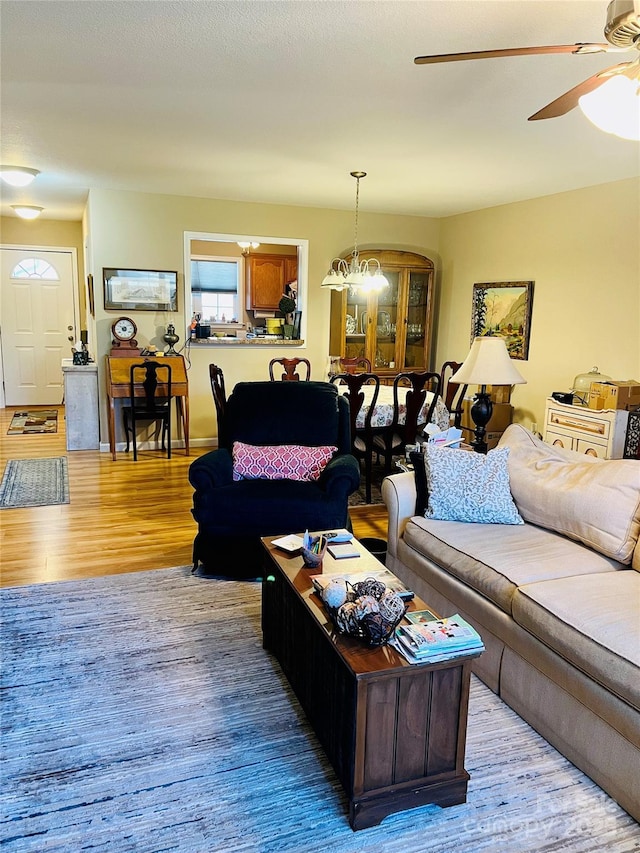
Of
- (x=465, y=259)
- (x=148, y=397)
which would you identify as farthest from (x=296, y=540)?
(x=465, y=259)

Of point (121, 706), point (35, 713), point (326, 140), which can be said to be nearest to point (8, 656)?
point (35, 713)

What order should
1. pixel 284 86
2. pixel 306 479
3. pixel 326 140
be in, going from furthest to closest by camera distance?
pixel 326 140
pixel 306 479
pixel 284 86

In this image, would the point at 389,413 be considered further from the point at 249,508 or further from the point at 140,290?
the point at 140,290

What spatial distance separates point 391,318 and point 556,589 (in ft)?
16.5

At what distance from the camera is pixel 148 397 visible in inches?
223

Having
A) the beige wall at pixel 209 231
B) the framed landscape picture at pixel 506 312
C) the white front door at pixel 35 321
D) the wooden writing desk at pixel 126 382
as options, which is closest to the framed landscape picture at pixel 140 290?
the beige wall at pixel 209 231

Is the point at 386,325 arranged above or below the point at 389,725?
above

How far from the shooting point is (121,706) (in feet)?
7.17

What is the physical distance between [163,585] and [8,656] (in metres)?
0.82

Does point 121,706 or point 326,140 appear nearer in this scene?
point 121,706

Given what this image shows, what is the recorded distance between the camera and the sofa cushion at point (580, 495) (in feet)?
Result: 7.85

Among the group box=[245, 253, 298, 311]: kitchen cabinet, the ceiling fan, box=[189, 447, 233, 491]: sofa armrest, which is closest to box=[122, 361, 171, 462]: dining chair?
box=[189, 447, 233, 491]: sofa armrest

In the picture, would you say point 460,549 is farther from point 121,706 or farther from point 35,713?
point 35,713

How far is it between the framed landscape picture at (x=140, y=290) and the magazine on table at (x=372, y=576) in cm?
449
